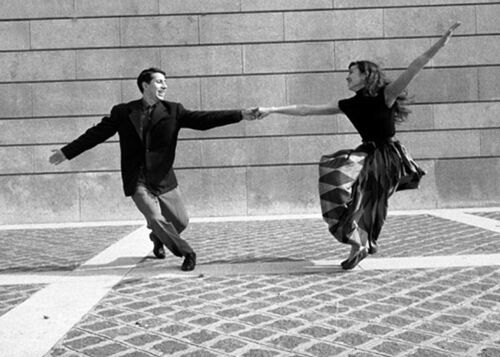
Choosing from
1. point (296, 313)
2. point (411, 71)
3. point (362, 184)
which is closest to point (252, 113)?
point (362, 184)

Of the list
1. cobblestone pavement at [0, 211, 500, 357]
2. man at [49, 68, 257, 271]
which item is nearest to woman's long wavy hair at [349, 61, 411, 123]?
man at [49, 68, 257, 271]

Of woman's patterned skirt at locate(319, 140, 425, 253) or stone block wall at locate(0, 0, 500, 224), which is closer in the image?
woman's patterned skirt at locate(319, 140, 425, 253)

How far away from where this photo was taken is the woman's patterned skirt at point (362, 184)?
4.91 m

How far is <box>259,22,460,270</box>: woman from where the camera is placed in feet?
16.1

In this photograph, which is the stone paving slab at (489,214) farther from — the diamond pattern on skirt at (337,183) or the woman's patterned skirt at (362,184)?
the diamond pattern on skirt at (337,183)

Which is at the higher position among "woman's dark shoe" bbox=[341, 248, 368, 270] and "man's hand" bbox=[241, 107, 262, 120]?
"man's hand" bbox=[241, 107, 262, 120]

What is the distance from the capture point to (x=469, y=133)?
9.88 m

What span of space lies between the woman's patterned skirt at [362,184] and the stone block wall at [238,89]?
4.68m

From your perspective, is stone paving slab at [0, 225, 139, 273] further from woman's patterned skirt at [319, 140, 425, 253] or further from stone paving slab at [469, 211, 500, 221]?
stone paving slab at [469, 211, 500, 221]

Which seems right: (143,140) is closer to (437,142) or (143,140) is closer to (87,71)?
(87,71)

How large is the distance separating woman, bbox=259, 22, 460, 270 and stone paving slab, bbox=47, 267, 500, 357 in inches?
22.4

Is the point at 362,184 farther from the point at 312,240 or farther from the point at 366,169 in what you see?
the point at 312,240

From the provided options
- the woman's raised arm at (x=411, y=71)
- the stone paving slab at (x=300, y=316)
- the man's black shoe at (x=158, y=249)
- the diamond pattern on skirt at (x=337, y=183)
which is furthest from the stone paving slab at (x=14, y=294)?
the woman's raised arm at (x=411, y=71)

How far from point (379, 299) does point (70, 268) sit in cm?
321
